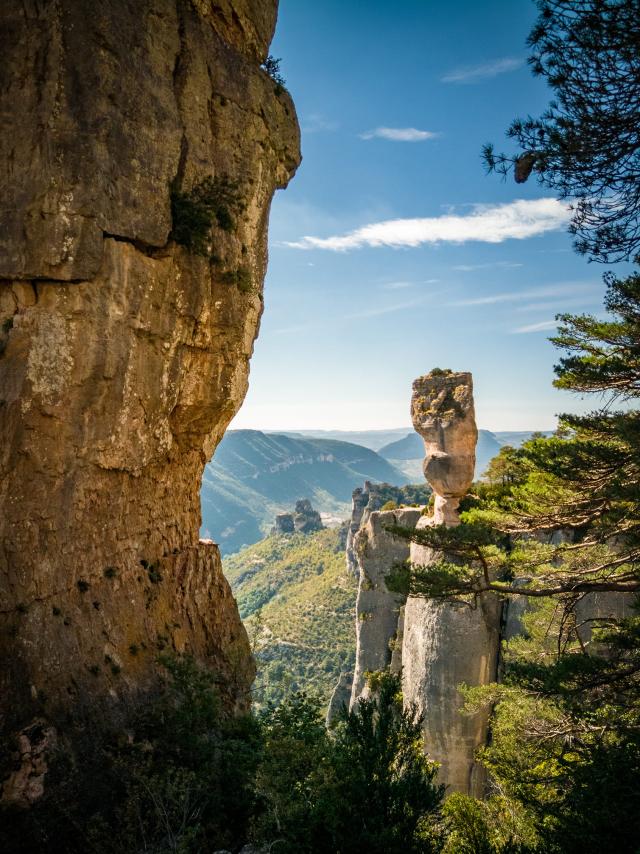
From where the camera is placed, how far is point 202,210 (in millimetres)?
11727

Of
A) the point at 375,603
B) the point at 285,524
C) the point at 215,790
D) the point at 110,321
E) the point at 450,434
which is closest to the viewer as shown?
the point at 215,790

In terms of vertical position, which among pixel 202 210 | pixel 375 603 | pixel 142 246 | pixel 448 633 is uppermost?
pixel 202 210

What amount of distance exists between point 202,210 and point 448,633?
1782 centimetres

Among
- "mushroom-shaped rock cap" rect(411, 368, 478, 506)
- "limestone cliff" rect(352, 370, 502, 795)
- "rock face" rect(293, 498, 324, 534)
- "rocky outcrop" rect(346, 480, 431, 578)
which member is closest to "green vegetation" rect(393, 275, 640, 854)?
"limestone cliff" rect(352, 370, 502, 795)

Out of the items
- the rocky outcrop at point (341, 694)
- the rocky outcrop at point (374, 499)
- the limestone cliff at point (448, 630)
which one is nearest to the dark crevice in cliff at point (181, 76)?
the limestone cliff at point (448, 630)

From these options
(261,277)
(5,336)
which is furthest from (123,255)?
(261,277)

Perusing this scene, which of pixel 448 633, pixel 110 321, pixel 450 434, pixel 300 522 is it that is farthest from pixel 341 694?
pixel 300 522

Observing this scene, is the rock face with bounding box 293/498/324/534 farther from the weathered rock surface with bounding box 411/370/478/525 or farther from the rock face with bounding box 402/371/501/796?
the weathered rock surface with bounding box 411/370/478/525

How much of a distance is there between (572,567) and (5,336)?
11858 mm

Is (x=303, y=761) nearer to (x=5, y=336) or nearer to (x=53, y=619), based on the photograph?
(x=53, y=619)

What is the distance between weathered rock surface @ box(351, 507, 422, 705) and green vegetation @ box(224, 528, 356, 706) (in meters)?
4.86

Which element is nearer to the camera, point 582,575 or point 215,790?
point 215,790

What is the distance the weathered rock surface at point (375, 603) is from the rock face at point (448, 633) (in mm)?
6039

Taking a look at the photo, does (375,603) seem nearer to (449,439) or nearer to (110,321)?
(449,439)
